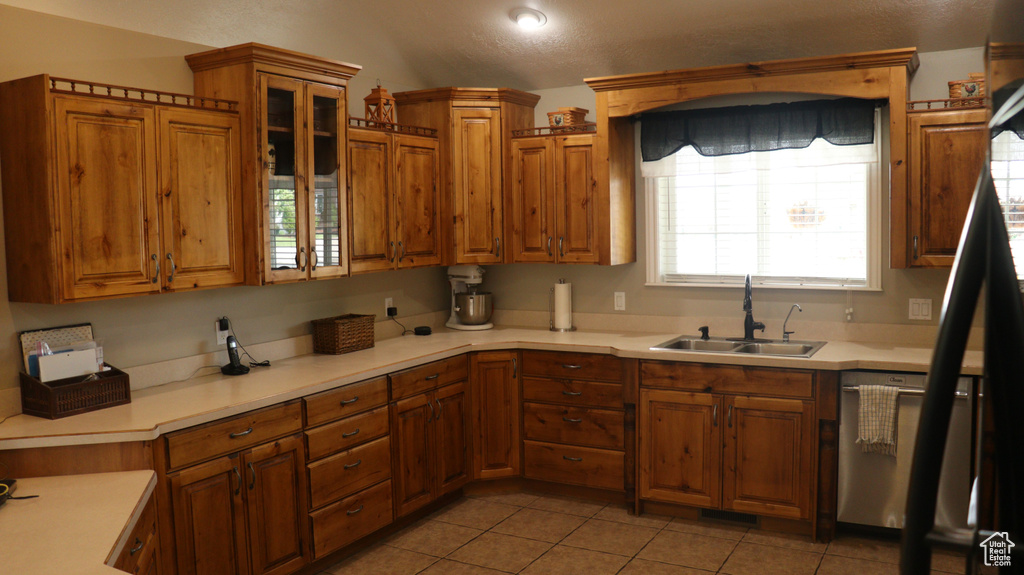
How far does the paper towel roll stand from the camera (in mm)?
4883

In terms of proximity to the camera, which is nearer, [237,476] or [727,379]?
[237,476]

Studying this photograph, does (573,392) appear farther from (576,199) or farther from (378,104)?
(378,104)

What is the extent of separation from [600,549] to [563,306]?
163 cm

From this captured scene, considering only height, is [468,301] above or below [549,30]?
below

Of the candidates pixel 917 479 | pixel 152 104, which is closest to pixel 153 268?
pixel 152 104

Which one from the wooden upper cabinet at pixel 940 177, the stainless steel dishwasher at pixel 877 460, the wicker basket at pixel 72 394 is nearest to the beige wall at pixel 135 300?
the wicker basket at pixel 72 394

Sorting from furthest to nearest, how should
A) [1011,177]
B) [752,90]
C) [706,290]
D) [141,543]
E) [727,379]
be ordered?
[706,290] → [752,90] → [727,379] → [141,543] → [1011,177]

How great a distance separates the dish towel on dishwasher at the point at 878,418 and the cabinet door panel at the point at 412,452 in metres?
2.15

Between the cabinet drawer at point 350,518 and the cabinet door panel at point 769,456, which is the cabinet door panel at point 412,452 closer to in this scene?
the cabinet drawer at point 350,518

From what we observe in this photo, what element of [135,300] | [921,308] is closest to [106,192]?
[135,300]

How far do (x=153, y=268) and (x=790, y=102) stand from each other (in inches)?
130

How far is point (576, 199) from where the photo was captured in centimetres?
457

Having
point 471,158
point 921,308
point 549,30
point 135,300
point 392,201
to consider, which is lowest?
point 921,308

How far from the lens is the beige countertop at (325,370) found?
2.69m
